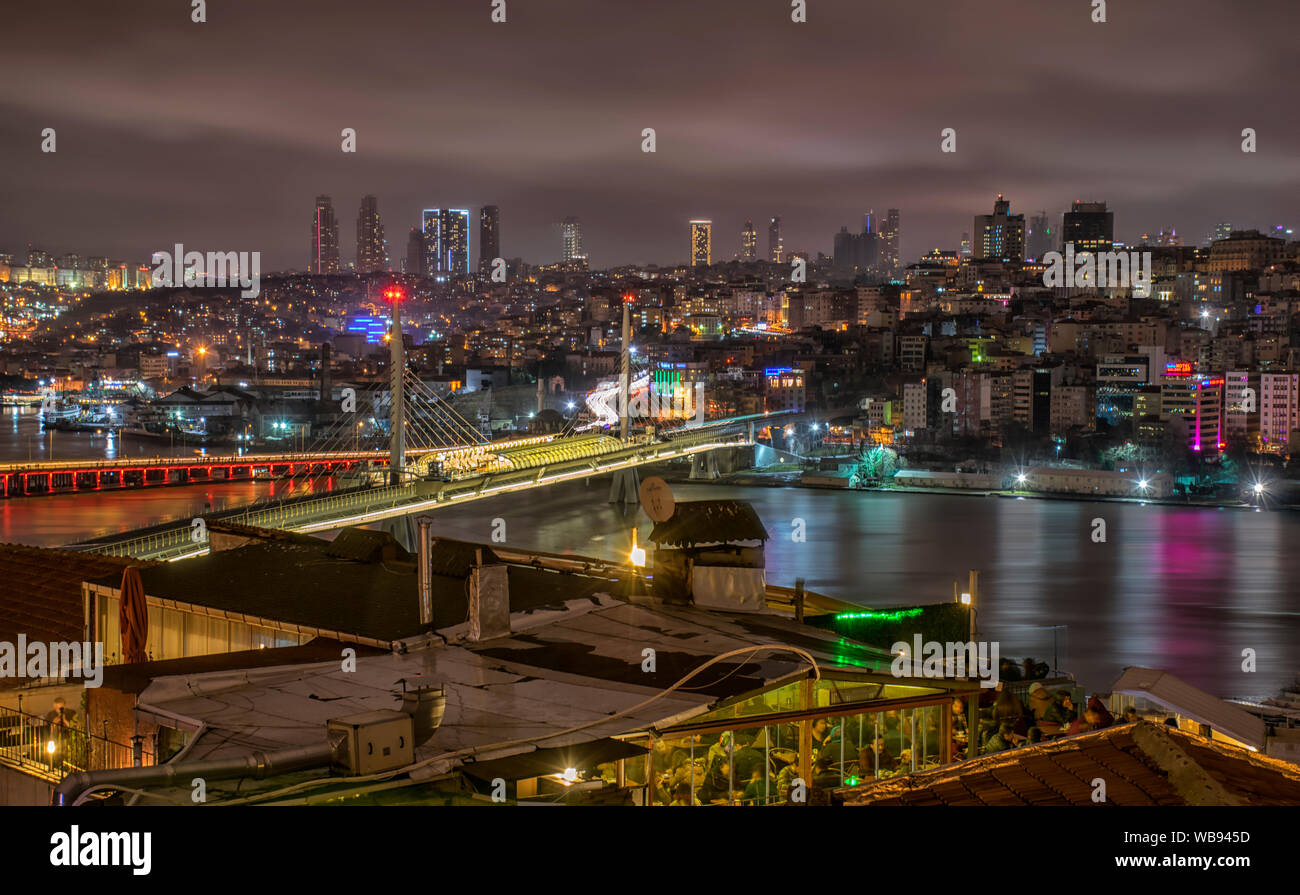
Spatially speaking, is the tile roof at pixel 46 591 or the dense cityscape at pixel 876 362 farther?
the dense cityscape at pixel 876 362

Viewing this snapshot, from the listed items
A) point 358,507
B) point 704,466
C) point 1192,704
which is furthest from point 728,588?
point 704,466

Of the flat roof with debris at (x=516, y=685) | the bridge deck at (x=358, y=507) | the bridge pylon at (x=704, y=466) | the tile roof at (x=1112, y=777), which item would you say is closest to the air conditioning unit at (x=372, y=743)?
the flat roof with debris at (x=516, y=685)

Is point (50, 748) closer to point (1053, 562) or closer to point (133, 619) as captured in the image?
point (133, 619)

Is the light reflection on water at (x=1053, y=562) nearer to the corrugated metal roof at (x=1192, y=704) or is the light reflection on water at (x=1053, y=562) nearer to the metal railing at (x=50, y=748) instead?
the corrugated metal roof at (x=1192, y=704)

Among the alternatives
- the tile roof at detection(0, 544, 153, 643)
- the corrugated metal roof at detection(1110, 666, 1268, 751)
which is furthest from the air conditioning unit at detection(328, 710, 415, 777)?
the corrugated metal roof at detection(1110, 666, 1268, 751)

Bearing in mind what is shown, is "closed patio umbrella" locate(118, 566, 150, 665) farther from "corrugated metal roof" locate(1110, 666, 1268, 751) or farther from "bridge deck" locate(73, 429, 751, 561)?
"bridge deck" locate(73, 429, 751, 561)
